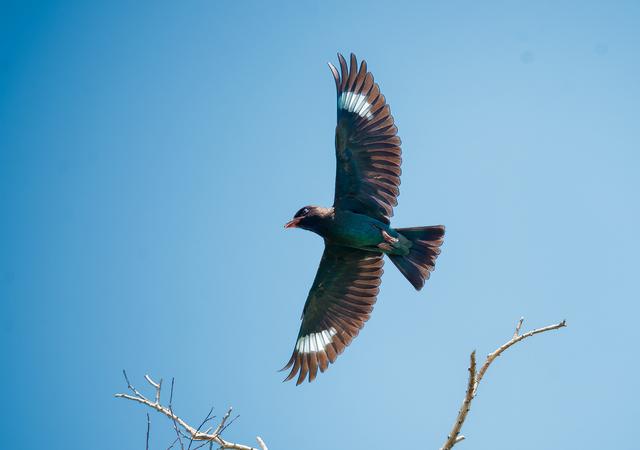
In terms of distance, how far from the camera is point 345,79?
7.11m

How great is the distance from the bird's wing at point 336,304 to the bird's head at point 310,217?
52 cm

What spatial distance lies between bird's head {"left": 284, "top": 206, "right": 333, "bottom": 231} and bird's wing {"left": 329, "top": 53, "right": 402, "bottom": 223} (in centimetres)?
17

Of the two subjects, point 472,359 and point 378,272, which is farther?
point 378,272

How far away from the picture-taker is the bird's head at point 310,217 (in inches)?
278

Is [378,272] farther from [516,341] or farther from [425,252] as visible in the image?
[516,341]

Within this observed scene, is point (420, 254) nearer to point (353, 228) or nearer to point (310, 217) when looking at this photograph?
point (353, 228)

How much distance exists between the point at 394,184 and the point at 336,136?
0.72 m

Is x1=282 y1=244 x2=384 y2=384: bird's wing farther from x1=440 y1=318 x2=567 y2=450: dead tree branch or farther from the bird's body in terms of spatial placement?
x1=440 y1=318 x2=567 y2=450: dead tree branch

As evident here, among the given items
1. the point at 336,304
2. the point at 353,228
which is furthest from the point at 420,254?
the point at 336,304

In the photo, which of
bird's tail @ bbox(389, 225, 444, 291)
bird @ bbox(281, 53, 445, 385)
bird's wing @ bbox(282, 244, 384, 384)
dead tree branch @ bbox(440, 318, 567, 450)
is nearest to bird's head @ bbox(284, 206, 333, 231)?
bird @ bbox(281, 53, 445, 385)

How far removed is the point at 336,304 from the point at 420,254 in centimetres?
107

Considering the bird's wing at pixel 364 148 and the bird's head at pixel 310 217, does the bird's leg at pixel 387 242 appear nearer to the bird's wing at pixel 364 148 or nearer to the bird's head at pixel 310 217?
the bird's wing at pixel 364 148

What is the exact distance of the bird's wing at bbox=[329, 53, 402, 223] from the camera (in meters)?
7.02

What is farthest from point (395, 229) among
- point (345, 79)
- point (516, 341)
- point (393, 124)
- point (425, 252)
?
point (516, 341)
